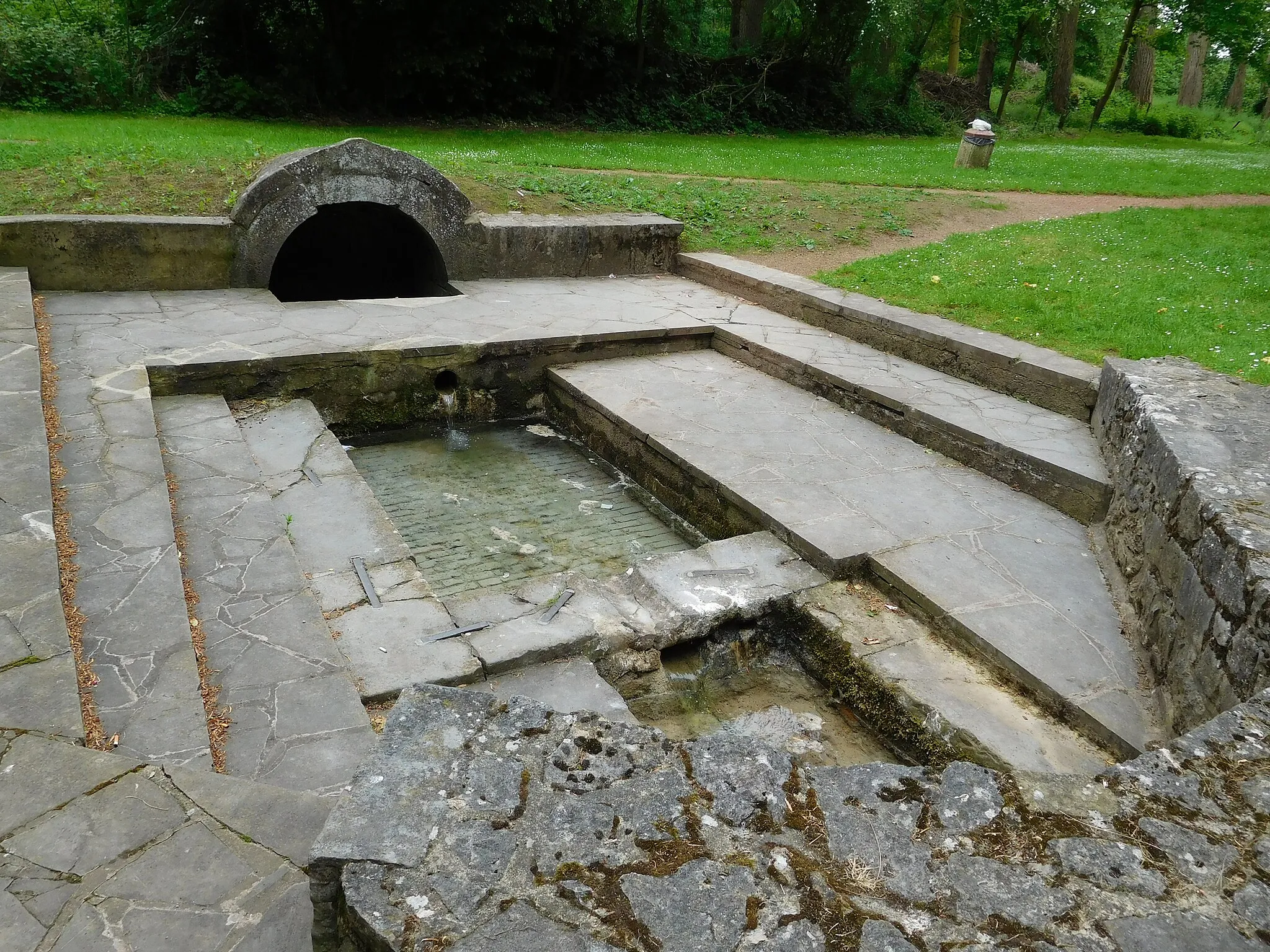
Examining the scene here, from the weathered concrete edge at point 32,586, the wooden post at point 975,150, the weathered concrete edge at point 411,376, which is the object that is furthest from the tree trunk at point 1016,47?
the weathered concrete edge at point 32,586

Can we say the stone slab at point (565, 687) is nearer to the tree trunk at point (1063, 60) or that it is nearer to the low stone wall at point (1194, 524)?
the low stone wall at point (1194, 524)

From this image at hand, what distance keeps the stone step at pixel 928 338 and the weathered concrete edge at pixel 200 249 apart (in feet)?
3.75

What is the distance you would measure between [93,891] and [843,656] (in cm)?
276

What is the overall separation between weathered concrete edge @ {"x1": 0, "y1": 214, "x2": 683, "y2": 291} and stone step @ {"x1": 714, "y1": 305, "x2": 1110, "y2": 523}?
196 cm

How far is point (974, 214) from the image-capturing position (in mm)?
10383

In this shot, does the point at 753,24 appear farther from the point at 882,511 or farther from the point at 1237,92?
the point at 882,511

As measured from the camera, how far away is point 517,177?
30.3 feet

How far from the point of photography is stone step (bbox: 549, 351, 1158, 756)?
346cm

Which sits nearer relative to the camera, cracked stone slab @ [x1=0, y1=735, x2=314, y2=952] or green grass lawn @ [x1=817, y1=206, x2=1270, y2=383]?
cracked stone slab @ [x1=0, y1=735, x2=314, y2=952]

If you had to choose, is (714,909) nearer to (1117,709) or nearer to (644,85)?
(1117,709)

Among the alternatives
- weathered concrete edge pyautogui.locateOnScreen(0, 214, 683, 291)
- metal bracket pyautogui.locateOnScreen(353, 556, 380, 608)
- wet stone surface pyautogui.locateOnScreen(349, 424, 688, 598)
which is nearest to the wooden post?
weathered concrete edge pyautogui.locateOnScreen(0, 214, 683, 291)

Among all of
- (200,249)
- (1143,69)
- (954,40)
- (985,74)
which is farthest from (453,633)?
(1143,69)

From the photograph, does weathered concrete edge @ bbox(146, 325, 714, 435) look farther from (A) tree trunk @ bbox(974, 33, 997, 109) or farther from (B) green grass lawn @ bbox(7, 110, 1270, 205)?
(A) tree trunk @ bbox(974, 33, 997, 109)

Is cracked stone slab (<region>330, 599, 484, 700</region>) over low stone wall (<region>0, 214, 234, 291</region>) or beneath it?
beneath
